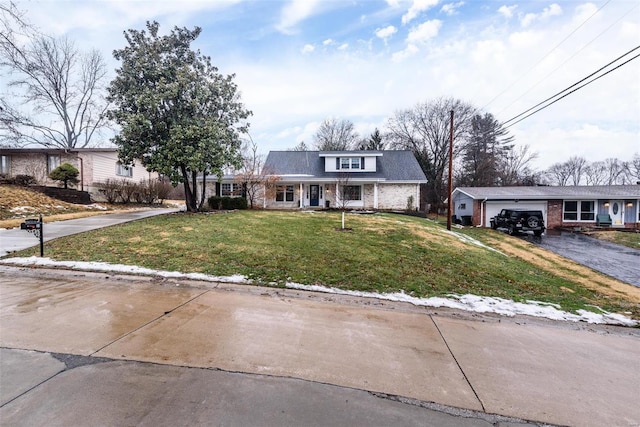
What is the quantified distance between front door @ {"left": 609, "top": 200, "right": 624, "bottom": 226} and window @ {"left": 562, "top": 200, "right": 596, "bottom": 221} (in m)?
1.26

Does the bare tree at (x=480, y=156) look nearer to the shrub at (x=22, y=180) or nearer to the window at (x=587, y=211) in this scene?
the window at (x=587, y=211)

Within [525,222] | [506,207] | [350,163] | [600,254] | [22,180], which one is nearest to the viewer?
[600,254]

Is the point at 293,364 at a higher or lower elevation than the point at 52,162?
lower

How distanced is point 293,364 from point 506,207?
975 inches

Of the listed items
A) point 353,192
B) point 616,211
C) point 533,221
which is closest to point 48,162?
point 353,192

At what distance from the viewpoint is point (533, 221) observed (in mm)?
18484

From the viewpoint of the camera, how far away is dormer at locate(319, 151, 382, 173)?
24.0 metres

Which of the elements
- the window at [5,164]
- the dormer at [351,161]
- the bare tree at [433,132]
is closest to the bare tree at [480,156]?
the bare tree at [433,132]

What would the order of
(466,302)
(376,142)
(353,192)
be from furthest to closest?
1. (376,142)
2. (353,192)
3. (466,302)

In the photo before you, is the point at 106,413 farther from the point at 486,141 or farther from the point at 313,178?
the point at 486,141

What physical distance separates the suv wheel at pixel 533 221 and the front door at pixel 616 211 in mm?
8924

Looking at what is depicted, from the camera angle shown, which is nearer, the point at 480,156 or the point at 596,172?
the point at 480,156

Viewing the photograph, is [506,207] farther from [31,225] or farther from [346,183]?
[31,225]

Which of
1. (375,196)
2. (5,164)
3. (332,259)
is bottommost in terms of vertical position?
(332,259)
